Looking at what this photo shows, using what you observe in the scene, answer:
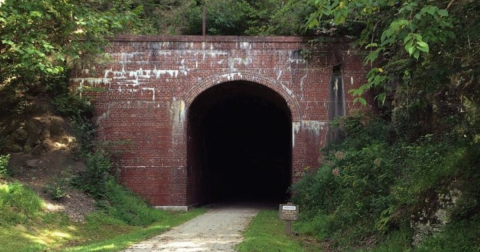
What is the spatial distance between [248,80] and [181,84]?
2431 mm

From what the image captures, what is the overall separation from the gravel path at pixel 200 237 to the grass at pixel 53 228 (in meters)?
0.43

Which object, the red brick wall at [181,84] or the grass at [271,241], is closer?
the grass at [271,241]

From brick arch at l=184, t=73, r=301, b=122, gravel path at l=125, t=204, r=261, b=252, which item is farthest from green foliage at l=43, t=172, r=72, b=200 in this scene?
brick arch at l=184, t=73, r=301, b=122

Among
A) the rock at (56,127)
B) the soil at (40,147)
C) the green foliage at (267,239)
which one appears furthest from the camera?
the rock at (56,127)

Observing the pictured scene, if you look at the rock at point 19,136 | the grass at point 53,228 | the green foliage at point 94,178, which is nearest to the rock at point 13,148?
the rock at point 19,136

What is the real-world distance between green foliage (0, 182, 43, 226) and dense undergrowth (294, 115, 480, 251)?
22.0 ft

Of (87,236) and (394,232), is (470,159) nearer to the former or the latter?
(394,232)

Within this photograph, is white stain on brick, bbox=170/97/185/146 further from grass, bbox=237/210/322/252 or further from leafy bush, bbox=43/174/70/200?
grass, bbox=237/210/322/252

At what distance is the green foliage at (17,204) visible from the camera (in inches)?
418

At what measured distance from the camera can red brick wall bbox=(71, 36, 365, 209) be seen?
57.0 ft

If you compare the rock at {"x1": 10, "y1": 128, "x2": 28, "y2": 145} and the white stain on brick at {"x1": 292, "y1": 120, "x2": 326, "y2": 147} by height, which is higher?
the white stain on brick at {"x1": 292, "y1": 120, "x2": 326, "y2": 147}

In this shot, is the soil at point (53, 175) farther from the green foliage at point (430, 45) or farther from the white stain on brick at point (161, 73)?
the green foliage at point (430, 45)

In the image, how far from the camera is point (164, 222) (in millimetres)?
14250

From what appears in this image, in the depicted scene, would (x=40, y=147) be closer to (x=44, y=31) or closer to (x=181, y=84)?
(x=44, y=31)
